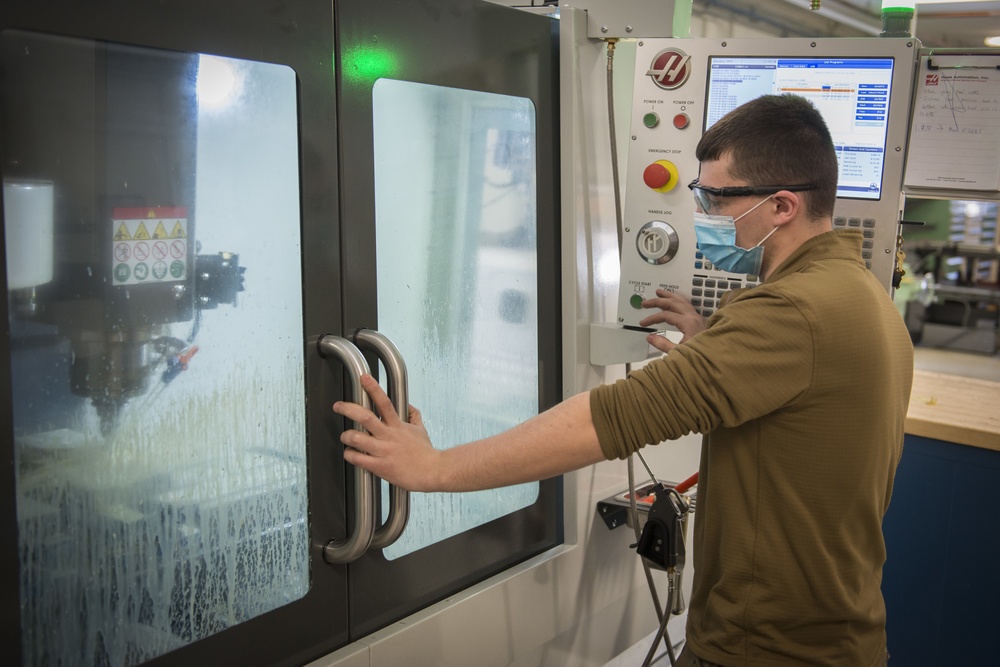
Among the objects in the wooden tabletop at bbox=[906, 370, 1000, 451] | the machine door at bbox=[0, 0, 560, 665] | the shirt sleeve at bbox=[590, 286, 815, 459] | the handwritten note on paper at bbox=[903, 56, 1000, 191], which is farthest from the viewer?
the wooden tabletop at bbox=[906, 370, 1000, 451]

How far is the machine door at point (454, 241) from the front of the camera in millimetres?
1370

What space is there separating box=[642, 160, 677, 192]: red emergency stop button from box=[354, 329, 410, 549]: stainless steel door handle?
2.21 feet

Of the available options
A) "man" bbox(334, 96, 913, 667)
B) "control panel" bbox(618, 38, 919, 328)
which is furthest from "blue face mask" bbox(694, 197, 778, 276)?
"control panel" bbox(618, 38, 919, 328)

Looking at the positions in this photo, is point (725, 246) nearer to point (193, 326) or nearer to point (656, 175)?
point (656, 175)

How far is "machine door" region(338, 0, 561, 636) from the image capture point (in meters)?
1.37

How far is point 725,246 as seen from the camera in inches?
56.2

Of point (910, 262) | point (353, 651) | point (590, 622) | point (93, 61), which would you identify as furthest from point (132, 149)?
point (910, 262)

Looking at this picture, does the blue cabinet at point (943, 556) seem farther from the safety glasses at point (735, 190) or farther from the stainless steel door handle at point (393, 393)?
the stainless steel door handle at point (393, 393)

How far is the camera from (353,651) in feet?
4.55

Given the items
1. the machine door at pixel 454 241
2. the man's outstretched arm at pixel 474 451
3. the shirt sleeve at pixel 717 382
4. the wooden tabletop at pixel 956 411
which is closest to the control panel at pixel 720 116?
the machine door at pixel 454 241

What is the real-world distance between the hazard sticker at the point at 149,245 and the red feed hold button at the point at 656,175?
93 cm

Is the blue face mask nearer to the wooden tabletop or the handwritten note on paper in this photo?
the handwritten note on paper

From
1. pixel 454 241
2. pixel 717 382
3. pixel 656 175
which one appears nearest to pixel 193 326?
pixel 454 241

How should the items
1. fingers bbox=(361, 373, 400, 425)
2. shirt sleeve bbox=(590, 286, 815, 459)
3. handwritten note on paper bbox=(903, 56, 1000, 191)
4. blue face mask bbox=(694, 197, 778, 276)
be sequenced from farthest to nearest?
handwritten note on paper bbox=(903, 56, 1000, 191)
blue face mask bbox=(694, 197, 778, 276)
fingers bbox=(361, 373, 400, 425)
shirt sleeve bbox=(590, 286, 815, 459)
